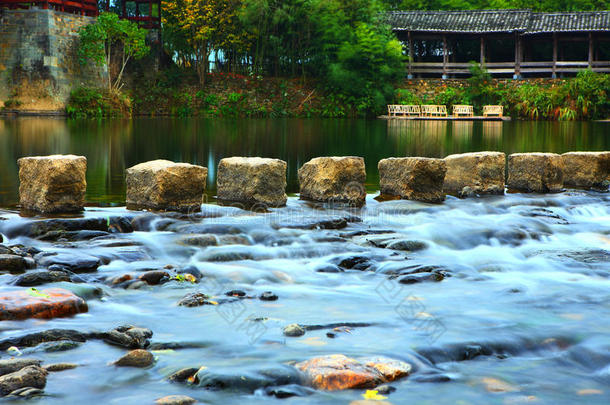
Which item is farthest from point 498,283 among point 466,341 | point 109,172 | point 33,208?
point 109,172

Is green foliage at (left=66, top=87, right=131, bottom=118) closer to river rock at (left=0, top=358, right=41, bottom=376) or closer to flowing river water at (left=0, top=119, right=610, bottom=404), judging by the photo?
flowing river water at (left=0, top=119, right=610, bottom=404)

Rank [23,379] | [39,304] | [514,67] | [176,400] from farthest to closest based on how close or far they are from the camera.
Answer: [514,67] < [39,304] < [23,379] < [176,400]

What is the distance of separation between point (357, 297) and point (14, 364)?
236 cm

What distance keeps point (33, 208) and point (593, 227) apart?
5846mm

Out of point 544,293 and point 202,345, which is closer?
point 202,345

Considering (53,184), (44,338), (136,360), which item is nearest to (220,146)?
(53,184)

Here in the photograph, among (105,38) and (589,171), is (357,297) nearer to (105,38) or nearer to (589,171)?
(589,171)

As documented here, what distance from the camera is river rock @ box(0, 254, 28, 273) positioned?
17.9 ft

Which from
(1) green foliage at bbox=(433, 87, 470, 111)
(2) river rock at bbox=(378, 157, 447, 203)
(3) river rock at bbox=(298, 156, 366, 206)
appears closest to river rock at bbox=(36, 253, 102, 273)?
(3) river rock at bbox=(298, 156, 366, 206)

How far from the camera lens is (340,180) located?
8.59 meters

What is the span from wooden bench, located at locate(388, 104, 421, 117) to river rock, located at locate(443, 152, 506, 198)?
29655 mm

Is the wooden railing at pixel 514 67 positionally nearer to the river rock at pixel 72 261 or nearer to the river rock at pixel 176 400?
the river rock at pixel 72 261

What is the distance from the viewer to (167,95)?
42312 millimetres

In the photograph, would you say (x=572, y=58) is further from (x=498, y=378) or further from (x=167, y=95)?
(x=498, y=378)
